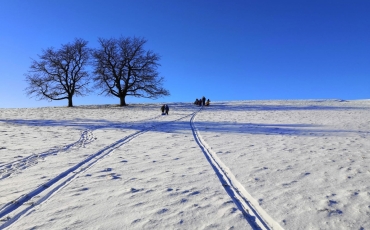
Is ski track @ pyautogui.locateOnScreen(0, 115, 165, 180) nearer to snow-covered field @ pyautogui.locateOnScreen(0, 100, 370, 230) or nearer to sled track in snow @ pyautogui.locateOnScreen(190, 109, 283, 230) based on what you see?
snow-covered field @ pyautogui.locateOnScreen(0, 100, 370, 230)

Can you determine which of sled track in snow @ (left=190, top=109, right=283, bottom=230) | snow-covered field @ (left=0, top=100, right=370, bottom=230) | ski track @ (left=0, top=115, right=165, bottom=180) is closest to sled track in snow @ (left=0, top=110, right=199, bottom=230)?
snow-covered field @ (left=0, top=100, right=370, bottom=230)

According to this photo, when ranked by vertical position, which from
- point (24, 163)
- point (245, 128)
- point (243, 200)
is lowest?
point (243, 200)

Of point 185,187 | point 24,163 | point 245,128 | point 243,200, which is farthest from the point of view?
point 245,128

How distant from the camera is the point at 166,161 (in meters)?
6.16

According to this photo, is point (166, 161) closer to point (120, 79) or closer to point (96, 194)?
point (96, 194)

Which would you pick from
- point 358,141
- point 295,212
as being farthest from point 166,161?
point 358,141

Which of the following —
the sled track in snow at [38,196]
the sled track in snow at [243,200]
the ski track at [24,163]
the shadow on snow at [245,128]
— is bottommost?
the sled track in snow at [243,200]

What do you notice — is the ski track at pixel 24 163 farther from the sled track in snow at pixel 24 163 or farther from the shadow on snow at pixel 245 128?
the shadow on snow at pixel 245 128

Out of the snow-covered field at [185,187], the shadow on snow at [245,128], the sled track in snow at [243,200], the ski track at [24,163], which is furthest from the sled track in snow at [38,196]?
the shadow on snow at [245,128]

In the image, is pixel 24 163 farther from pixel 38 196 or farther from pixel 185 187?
pixel 185 187

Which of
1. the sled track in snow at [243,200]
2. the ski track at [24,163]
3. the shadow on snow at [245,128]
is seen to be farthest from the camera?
the shadow on snow at [245,128]

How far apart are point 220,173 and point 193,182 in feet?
2.81

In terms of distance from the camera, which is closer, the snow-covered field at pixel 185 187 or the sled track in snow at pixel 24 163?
the snow-covered field at pixel 185 187

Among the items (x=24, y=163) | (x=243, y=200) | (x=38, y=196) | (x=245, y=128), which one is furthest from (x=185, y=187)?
(x=245, y=128)
